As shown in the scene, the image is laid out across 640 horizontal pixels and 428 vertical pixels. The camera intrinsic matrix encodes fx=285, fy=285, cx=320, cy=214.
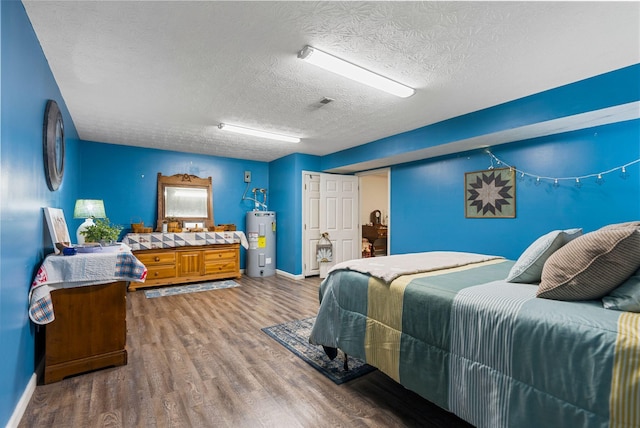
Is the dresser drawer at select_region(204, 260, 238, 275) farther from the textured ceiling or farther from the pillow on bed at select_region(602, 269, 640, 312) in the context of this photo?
the pillow on bed at select_region(602, 269, 640, 312)

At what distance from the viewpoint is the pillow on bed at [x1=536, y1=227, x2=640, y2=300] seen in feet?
3.93

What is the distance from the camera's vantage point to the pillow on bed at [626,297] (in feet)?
3.74

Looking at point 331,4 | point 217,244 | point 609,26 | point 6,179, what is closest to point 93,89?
point 6,179

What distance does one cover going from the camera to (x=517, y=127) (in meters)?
2.98

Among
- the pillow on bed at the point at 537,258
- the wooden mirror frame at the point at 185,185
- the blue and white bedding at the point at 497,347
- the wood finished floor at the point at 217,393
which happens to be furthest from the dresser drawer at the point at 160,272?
the pillow on bed at the point at 537,258

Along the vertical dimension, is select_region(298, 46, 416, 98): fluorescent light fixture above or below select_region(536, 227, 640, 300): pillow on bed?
above

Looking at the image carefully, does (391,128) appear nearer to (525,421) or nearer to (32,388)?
(525,421)

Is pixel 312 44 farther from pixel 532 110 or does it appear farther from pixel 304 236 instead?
pixel 304 236

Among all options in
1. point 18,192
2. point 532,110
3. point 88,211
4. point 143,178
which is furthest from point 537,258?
point 143,178

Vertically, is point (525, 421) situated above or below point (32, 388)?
above

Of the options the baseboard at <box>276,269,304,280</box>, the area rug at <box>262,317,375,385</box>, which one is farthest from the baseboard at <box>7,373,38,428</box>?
the baseboard at <box>276,269,304,280</box>

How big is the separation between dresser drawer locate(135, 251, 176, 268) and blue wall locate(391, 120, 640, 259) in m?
3.97

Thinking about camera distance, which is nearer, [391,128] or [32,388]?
[32,388]

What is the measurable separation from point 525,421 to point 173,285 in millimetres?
5194
